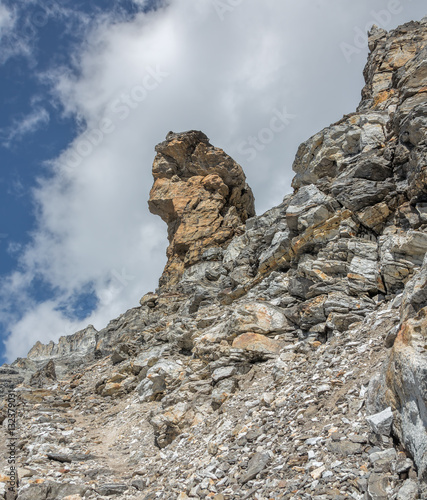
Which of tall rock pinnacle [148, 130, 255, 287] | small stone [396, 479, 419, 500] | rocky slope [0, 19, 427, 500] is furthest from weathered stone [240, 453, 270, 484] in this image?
tall rock pinnacle [148, 130, 255, 287]

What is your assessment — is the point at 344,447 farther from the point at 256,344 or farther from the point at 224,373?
the point at 256,344

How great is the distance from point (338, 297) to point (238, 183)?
41.8m

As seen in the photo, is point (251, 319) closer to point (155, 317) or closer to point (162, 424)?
point (162, 424)

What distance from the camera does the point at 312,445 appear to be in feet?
26.3

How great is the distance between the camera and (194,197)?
176 feet

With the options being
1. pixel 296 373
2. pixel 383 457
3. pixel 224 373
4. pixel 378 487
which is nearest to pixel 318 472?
pixel 383 457

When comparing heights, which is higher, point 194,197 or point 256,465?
point 194,197

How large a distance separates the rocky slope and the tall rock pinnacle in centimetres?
1163

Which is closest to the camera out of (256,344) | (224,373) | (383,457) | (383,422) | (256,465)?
(383,457)

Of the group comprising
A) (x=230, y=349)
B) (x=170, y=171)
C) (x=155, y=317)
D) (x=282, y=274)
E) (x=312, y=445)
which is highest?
(x=170, y=171)

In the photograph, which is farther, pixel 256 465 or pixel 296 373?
pixel 296 373

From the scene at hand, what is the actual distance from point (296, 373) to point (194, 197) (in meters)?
42.8

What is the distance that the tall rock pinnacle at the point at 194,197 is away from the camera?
1981 inches

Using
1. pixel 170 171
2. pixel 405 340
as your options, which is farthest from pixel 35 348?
A: pixel 405 340
